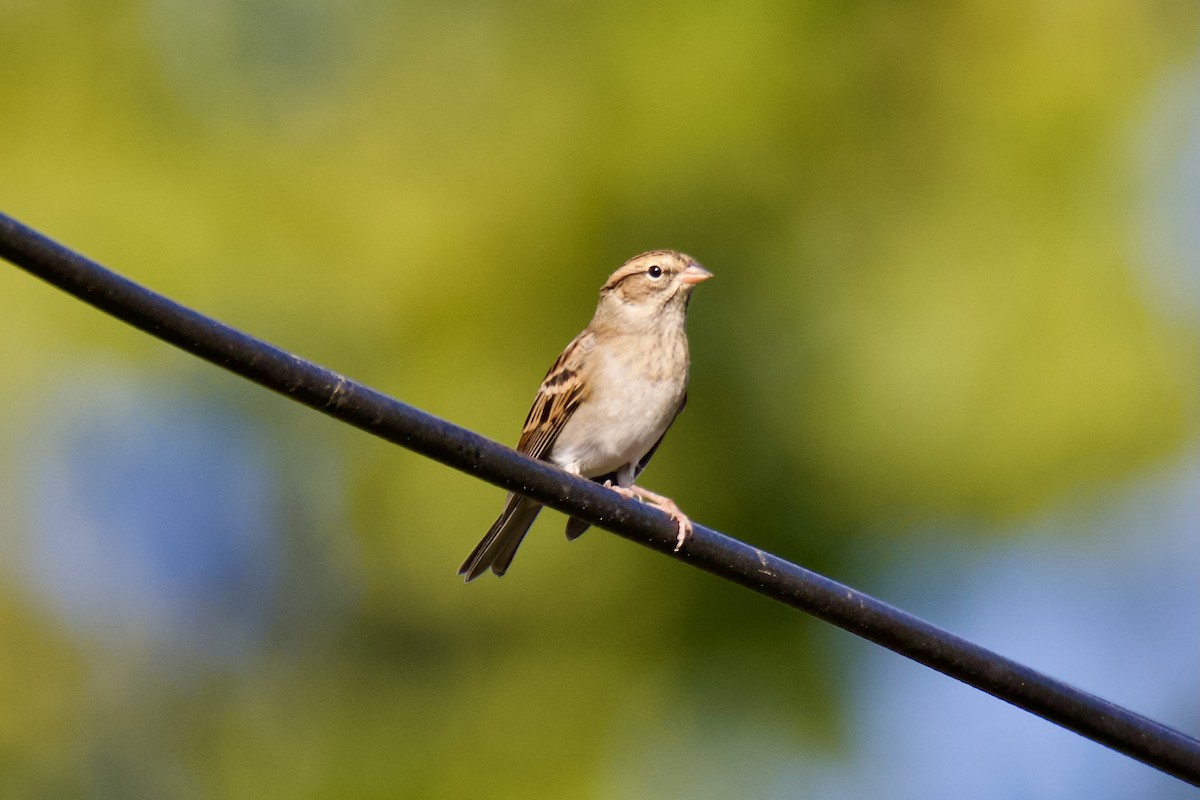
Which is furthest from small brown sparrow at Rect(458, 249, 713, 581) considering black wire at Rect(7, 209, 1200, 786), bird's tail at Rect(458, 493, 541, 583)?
black wire at Rect(7, 209, 1200, 786)

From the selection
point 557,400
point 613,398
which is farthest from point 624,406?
point 557,400

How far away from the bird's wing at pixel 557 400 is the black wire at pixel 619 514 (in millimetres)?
3067

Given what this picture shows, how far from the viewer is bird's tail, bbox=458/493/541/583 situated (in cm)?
643

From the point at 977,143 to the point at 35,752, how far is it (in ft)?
21.1

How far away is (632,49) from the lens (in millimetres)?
10180

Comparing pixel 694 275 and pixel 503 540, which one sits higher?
pixel 694 275

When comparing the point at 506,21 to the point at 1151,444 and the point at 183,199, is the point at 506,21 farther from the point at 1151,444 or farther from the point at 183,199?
the point at 1151,444

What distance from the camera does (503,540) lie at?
6520mm

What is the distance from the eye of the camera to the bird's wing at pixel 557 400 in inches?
268

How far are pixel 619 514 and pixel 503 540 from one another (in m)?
2.87

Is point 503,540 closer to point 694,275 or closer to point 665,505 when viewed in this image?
point 665,505

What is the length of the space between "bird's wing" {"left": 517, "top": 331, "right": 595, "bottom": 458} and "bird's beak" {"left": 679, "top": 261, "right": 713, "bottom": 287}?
46cm

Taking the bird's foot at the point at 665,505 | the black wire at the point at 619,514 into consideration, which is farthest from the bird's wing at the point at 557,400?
the black wire at the point at 619,514

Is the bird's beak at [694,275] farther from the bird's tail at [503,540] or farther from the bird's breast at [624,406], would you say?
the bird's tail at [503,540]
